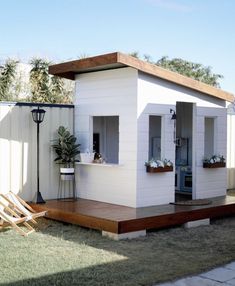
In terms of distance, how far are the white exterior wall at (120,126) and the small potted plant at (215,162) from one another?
2.01m

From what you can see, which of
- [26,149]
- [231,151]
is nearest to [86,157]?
[26,149]

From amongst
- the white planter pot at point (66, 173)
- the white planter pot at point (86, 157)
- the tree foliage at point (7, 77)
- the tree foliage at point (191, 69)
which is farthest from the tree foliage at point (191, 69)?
the white planter pot at point (66, 173)

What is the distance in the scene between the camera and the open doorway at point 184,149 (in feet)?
34.6

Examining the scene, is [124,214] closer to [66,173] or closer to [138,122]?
[138,122]

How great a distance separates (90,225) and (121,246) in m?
0.98

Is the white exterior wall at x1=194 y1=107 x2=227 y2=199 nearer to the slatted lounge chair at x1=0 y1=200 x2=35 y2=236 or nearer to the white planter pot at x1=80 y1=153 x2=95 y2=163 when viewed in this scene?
the white planter pot at x1=80 y1=153 x2=95 y2=163

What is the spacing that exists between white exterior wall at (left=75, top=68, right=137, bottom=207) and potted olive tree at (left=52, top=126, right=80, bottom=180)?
0.36 meters

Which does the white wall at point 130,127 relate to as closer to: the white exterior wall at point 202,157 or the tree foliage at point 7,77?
the white exterior wall at point 202,157

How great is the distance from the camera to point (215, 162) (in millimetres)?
9633

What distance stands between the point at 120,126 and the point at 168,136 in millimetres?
1000

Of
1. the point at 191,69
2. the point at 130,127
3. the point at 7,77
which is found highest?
the point at 191,69

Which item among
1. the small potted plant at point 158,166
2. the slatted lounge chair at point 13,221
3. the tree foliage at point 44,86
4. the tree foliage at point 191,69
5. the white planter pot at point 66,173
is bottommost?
the slatted lounge chair at point 13,221

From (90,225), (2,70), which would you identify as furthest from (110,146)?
(2,70)

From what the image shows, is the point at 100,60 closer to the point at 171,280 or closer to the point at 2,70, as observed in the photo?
the point at 171,280
